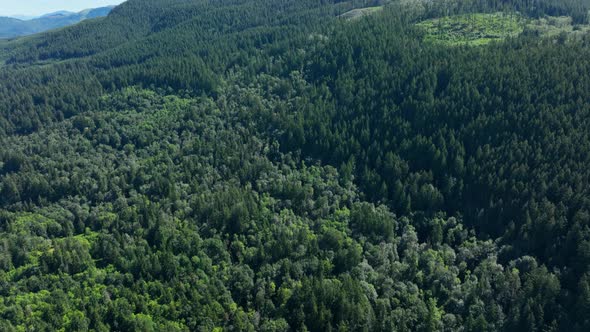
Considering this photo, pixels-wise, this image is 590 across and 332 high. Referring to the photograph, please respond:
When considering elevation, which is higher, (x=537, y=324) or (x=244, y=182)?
(x=244, y=182)

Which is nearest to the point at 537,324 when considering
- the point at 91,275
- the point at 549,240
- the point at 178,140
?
the point at 549,240

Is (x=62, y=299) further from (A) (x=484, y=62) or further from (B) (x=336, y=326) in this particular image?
(A) (x=484, y=62)

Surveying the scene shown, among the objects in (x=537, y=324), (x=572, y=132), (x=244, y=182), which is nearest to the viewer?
(x=537, y=324)

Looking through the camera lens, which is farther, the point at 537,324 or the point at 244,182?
the point at 244,182

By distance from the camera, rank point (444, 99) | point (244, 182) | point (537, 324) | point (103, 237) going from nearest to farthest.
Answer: point (537, 324)
point (103, 237)
point (244, 182)
point (444, 99)

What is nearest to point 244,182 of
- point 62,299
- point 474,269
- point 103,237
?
point 103,237

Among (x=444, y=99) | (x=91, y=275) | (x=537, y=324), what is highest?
(x=444, y=99)
